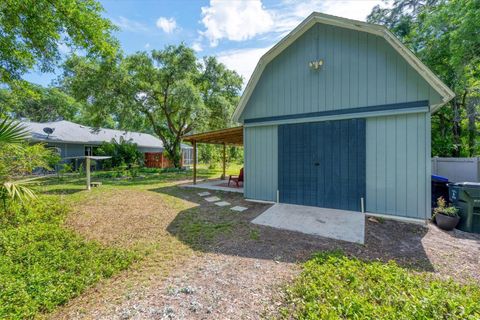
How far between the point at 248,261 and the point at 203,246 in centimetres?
96

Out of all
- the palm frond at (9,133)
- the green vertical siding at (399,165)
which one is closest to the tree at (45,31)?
the palm frond at (9,133)

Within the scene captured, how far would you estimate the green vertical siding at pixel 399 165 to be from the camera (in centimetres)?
470

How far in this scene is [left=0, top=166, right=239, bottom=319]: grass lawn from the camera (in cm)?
261

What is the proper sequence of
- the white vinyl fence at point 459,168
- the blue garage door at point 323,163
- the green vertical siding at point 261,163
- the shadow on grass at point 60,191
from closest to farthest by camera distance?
the blue garage door at point 323,163, the white vinyl fence at point 459,168, the green vertical siding at point 261,163, the shadow on grass at point 60,191

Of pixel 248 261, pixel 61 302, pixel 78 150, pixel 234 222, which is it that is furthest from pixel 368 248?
pixel 78 150

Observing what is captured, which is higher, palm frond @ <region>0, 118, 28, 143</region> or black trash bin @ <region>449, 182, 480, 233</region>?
palm frond @ <region>0, 118, 28, 143</region>

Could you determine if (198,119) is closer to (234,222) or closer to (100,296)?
(234,222)

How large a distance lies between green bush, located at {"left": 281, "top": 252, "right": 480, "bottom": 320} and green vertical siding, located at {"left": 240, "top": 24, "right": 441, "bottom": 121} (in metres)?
3.86

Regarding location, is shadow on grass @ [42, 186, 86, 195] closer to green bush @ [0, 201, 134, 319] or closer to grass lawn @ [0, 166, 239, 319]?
grass lawn @ [0, 166, 239, 319]

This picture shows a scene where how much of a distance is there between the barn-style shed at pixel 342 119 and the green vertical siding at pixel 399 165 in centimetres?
2

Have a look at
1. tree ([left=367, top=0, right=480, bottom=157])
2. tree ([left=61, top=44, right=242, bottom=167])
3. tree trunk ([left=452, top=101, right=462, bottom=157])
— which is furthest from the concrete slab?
tree ([left=61, top=44, right=242, bottom=167])

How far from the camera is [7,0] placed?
5.53m

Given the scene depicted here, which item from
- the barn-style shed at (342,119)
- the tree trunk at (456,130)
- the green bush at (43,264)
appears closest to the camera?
the green bush at (43,264)

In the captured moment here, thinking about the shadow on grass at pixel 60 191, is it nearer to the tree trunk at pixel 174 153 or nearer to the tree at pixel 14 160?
the tree at pixel 14 160
